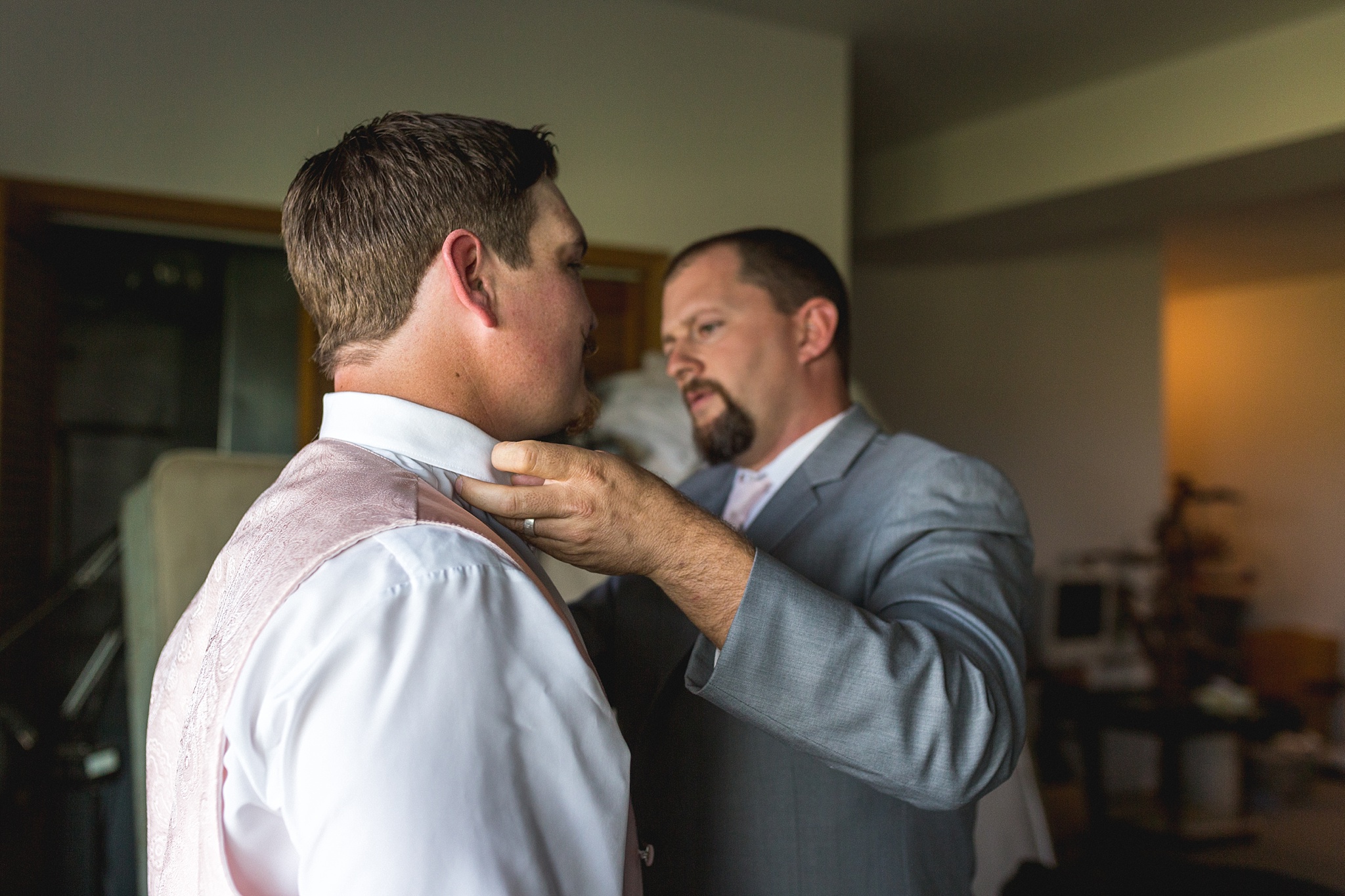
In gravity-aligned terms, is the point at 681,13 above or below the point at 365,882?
above

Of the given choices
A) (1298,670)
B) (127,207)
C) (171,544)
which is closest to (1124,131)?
(127,207)

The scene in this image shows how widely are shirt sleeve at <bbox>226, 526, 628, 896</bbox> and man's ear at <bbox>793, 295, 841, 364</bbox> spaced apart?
1.03 meters

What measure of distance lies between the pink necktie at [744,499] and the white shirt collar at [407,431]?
781 millimetres

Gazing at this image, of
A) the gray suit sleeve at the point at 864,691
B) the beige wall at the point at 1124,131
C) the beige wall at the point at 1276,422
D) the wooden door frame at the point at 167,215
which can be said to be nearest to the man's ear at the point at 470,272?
A: the gray suit sleeve at the point at 864,691

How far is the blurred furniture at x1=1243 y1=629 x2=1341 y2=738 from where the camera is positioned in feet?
24.3

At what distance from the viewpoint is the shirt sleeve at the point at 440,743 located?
0.67m

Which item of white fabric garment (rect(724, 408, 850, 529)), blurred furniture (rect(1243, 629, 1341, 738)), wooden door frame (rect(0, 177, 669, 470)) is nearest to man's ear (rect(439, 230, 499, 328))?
white fabric garment (rect(724, 408, 850, 529))

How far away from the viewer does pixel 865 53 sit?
178 inches

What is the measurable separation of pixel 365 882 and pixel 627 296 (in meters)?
3.48

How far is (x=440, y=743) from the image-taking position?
69cm

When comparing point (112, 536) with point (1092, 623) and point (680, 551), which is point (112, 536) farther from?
point (1092, 623)

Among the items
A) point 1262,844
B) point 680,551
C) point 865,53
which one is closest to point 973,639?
point 680,551

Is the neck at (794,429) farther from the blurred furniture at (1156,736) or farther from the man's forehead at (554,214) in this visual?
the blurred furniture at (1156,736)

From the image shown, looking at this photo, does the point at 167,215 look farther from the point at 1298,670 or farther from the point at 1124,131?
the point at 1298,670
